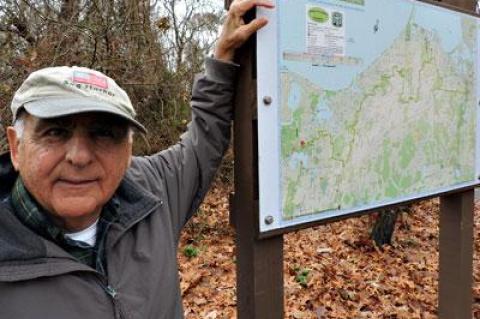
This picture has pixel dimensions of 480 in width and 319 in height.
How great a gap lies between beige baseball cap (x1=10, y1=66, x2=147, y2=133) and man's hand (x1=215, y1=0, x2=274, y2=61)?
20.1 inches

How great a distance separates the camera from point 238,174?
68.2 inches

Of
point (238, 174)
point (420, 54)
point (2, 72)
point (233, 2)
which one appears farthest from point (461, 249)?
point (2, 72)

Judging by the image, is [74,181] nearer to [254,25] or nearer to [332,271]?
[254,25]

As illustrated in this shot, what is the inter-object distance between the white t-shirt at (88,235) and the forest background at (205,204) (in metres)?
2.50

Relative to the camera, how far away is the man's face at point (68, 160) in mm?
1288

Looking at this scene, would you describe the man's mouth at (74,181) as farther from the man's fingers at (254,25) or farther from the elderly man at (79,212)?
the man's fingers at (254,25)

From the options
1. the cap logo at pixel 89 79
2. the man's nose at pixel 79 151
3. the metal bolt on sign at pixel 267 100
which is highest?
the cap logo at pixel 89 79

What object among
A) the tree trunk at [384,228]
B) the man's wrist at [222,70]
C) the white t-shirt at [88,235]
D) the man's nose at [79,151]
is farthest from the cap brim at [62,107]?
the tree trunk at [384,228]

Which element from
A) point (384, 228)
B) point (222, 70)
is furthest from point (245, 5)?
point (384, 228)

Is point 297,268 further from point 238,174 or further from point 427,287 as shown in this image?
point 238,174

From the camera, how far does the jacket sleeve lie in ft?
5.71

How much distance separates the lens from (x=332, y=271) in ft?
15.3

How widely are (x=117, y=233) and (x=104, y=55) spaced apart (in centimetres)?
375

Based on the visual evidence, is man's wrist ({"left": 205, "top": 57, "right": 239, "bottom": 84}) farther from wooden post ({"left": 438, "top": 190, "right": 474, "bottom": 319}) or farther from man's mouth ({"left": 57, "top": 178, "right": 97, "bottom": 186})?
wooden post ({"left": 438, "top": 190, "right": 474, "bottom": 319})
